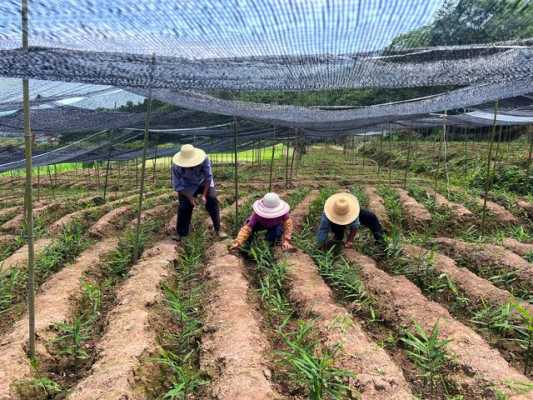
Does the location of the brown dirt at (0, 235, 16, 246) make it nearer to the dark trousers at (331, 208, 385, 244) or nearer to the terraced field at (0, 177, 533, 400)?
the terraced field at (0, 177, 533, 400)

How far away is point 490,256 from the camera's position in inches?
187

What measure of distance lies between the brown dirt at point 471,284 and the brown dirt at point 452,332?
0.43m

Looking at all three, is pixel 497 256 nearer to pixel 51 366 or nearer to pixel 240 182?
pixel 51 366

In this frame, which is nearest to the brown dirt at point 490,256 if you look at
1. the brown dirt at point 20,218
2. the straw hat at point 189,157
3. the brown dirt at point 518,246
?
the brown dirt at point 518,246

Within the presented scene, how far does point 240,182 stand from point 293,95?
216cm

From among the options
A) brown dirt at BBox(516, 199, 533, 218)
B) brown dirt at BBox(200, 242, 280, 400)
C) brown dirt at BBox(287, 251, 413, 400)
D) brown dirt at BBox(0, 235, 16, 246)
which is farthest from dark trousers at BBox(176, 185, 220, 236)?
brown dirt at BBox(516, 199, 533, 218)

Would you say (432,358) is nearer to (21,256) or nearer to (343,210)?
(343,210)

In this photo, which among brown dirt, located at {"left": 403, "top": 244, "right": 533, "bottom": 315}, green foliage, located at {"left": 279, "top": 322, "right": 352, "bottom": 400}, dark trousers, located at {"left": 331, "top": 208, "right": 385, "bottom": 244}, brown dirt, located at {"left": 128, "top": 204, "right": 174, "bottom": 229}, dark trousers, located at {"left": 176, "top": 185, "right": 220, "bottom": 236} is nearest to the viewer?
green foliage, located at {"left": 279, "top": 322, "right": 352, "bottom": 400}

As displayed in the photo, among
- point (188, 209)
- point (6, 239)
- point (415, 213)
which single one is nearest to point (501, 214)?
point (415, 213)

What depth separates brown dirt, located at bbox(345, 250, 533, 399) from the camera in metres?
2.64

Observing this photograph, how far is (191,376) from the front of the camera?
9.04ft

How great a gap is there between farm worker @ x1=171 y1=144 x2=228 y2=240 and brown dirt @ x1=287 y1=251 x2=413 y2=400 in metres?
1.49

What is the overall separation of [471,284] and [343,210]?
1393mm

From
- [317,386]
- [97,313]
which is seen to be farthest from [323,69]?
[97,313]
